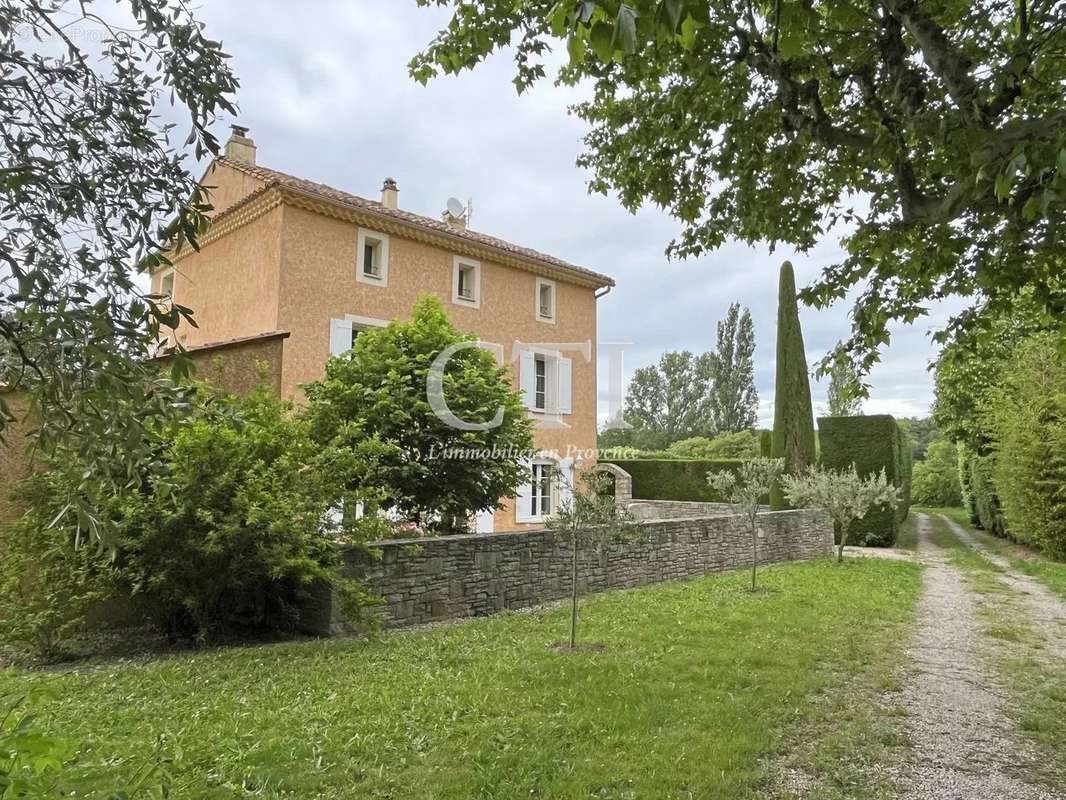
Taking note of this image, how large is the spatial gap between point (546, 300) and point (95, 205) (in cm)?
1655

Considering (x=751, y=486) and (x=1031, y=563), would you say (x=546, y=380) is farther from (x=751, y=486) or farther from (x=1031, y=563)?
(x=1031, y=563)

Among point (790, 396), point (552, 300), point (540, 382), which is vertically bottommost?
point (790, 396)

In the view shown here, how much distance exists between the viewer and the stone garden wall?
24.3ft

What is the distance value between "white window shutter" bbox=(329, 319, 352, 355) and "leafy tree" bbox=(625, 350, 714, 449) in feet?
125

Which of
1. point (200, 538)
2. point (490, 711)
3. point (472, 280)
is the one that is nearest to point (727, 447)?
point (472, 280)

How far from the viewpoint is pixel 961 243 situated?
4883 millimetres

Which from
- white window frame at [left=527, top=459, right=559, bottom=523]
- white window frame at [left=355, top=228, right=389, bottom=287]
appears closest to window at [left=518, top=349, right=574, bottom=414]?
white window frame at [left=527, top=459, right=559, bottom=523]

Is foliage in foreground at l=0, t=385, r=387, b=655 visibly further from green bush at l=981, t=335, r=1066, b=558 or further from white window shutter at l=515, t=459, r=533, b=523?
green bush at l=981, t=335, r=1066, b=558

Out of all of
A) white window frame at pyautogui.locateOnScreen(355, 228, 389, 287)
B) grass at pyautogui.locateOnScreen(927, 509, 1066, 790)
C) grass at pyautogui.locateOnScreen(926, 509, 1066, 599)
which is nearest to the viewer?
grass at pyautogui.locateOnScreen(927, 509, 1066, 790)

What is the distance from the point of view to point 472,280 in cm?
1619

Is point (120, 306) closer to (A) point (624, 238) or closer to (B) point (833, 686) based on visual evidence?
(B) point (833, 686)

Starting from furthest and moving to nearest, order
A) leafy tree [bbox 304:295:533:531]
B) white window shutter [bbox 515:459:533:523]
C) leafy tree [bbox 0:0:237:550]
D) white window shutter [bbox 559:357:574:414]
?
1. white window shutter [bbox 559:357:574:414]
2. white window shutter [bbox 515:459:533:523]
3. leafy tree [bbox 304:295:533:531]
4. leafy tree [bbox 0:0:237:550]

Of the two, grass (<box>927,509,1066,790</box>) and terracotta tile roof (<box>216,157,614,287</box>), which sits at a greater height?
terracotta tile roof (<box>216,157,614,287</box>)

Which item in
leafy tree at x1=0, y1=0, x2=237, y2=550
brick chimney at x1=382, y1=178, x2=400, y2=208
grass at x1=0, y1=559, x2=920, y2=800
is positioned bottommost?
grass at x1=0, y1=559, x2=920, y2=800
